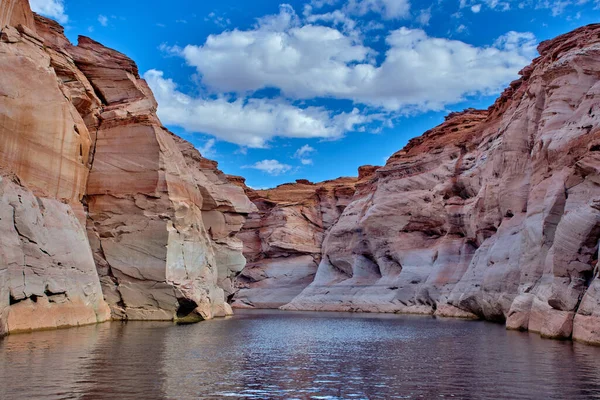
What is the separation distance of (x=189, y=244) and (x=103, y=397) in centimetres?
2395

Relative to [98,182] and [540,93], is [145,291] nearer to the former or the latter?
[98,182]

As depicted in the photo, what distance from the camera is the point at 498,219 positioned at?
3866 cm

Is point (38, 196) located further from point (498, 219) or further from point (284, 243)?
point (284, 243)

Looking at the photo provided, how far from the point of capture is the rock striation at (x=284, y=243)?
70.6m

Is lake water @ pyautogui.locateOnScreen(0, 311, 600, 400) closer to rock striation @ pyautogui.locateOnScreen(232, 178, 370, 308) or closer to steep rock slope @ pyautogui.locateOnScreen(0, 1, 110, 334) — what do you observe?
steep rock slope @ pyautogui.locateOnScreen(0, 1, 110, 334)

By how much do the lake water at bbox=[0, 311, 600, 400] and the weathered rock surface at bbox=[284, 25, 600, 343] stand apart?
12.4 ft

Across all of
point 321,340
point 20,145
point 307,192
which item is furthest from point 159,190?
point 307,192

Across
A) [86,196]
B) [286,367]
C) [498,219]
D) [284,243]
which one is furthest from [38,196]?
[284,243]

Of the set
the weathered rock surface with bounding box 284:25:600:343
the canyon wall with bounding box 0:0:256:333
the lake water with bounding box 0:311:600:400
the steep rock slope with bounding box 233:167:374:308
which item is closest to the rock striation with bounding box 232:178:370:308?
the steep rock slope with bounding box 233:167:374:308

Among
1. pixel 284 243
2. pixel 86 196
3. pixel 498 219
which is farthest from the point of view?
pixel 284 243

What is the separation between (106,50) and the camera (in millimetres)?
34125

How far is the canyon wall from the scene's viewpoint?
21.1m

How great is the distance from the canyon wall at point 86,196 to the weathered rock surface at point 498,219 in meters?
17.3

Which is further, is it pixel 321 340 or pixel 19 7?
pixel 19 7
